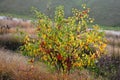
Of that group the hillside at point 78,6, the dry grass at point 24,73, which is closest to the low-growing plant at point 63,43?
the dry grass at point 24,73

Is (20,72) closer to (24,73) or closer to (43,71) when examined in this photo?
(24,73)

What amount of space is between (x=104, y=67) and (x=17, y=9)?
55.7 m

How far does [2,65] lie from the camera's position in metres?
9.03

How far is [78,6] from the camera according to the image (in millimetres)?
60219

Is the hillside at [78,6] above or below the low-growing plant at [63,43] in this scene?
below

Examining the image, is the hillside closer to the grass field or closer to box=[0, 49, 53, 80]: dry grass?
the grass field

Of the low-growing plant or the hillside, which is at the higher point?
the low-growing plant

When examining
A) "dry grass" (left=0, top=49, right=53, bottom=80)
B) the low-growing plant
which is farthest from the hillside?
the low-growing plant

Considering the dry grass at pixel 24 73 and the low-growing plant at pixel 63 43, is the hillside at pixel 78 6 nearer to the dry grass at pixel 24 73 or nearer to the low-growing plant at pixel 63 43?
the dry grass at pixel 24 73

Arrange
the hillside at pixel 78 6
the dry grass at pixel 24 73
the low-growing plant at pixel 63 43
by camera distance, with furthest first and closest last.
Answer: the hillside at pixel 78 6 < the low-growing plant at pixel 63 43 < the dry grass at pixel 24 73

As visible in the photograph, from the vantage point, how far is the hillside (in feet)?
174

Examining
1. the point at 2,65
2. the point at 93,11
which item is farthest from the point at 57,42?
the point at 93,11

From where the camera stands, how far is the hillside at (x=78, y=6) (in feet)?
174

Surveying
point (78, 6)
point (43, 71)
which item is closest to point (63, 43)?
point (43, 71)
